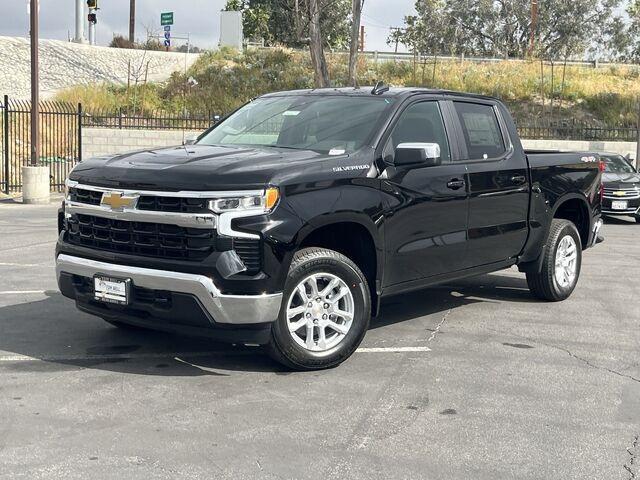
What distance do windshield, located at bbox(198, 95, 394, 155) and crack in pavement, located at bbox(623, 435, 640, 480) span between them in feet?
8.99

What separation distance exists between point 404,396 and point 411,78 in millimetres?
32441

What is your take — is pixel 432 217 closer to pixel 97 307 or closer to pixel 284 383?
pixel 284 383

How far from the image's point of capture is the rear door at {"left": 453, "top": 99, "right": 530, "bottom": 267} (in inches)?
274

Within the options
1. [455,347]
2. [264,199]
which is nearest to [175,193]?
[264,199]

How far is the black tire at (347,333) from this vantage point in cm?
539

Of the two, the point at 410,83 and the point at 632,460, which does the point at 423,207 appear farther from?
the point at 410,83

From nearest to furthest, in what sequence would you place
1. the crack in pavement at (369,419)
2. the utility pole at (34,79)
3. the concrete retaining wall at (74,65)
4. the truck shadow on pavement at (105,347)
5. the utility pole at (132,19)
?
the crack in pavement at (369,419) → the truck shadow on pavement at (105,347) → the utility pole at (34,79) → the concrete retaining wall at (74,65) → the utility pole at (132,19)

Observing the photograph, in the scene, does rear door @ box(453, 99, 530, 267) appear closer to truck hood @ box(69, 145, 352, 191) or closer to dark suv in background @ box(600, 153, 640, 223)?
truck hood @ box(69, 145, 352, 191)

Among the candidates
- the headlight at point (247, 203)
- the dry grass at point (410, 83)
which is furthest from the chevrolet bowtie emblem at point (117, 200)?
the dry grass at point (410, 83)

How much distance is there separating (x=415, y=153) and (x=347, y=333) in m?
1.41

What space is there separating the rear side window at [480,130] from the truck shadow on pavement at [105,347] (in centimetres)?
161

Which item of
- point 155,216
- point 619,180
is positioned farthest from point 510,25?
point 155,216

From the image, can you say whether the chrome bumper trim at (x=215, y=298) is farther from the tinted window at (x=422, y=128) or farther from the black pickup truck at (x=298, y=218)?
the tinted window at (x=422, y=128)

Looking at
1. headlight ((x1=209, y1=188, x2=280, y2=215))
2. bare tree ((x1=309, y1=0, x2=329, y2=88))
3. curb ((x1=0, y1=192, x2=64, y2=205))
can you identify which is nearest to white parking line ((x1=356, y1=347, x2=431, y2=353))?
headlight ((x1=209, y1=188, x2=280, y2=215))
